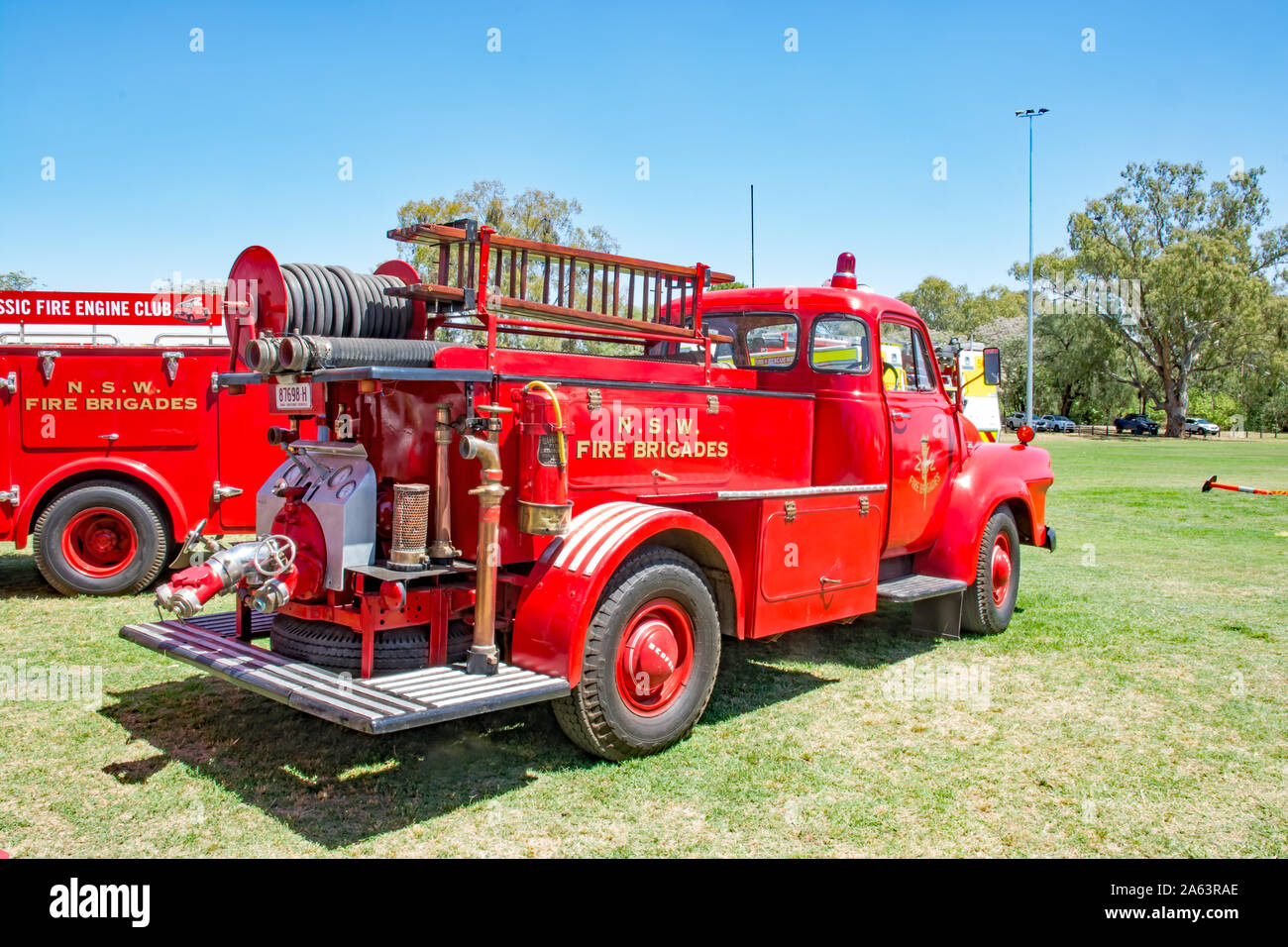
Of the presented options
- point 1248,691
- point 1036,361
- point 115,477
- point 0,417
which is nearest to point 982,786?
point 1248,691

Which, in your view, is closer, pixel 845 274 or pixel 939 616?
pixel 845 274

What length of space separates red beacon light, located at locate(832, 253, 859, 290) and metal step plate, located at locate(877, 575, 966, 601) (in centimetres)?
205

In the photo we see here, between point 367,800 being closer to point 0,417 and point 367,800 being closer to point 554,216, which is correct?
point 0,417

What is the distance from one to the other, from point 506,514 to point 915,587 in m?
3.27

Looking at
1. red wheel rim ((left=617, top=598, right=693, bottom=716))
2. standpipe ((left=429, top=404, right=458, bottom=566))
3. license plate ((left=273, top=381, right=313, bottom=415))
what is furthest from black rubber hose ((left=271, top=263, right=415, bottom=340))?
red wheel rim ((left=617, top=598, right=693, bottom=716))

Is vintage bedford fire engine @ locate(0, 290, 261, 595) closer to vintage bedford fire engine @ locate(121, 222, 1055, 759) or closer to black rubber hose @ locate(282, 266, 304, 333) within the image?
vintage bedford fire engine @ locate(121, 222, 1055, 759)

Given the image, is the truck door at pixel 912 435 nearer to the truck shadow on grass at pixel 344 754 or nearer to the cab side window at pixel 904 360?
the cab side window at pixel 904 360

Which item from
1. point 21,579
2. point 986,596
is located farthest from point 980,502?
point 21,579

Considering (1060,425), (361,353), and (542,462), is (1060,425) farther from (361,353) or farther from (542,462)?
(361,353)

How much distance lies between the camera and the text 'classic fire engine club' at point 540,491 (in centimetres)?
420

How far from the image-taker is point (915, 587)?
6.50 m

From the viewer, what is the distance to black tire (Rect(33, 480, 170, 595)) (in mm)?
8141

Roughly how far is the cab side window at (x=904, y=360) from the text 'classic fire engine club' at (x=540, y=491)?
10cm

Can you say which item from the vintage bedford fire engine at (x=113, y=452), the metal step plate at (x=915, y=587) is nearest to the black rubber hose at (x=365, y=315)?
the metal step plate at (x=915, y=587)
